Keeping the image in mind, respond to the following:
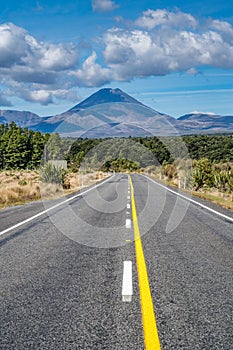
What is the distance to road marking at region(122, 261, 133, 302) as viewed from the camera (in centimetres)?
465

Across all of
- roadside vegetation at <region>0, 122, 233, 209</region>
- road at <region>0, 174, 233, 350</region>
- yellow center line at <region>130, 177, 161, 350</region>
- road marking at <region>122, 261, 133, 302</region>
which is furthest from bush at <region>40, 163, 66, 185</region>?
road marking at <region>122, 261, 133, 302</region>

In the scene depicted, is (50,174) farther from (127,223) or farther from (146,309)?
(146,309)

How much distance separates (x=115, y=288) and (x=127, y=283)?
0.92ft

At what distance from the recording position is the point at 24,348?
3.33 meters

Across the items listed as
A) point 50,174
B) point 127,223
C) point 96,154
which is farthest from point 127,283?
point 96,154

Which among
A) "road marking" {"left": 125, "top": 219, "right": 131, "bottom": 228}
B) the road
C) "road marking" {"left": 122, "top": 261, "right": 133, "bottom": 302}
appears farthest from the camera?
"road marking" {"left": 125, "top": 219, "right": 131, "bottom": 228}

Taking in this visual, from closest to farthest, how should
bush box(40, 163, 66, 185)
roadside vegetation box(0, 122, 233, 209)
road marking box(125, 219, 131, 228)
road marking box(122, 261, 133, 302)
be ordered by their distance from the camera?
road marking box(122, 261, 133, 302), road marking box(125, 219, 131, 228), bush box(40, 163, 66, 185), roadside vegetation box(0, 122, 233, 209)

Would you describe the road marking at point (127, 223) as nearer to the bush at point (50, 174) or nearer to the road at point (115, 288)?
the road at point (115, 288)

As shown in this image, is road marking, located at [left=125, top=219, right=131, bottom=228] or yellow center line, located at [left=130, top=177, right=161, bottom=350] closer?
yellow center line, located at [left=130, top=177, right=161, bottom=350]

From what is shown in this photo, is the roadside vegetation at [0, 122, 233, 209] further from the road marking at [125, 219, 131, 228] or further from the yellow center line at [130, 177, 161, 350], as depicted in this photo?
the yellow center line at [130, 177, 161, 350]

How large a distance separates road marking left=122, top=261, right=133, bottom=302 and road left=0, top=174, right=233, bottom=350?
27 millimetres

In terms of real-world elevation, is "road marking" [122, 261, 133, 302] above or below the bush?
above

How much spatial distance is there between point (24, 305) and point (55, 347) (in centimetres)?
117

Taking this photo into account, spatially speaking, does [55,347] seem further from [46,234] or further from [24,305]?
[46,234]
